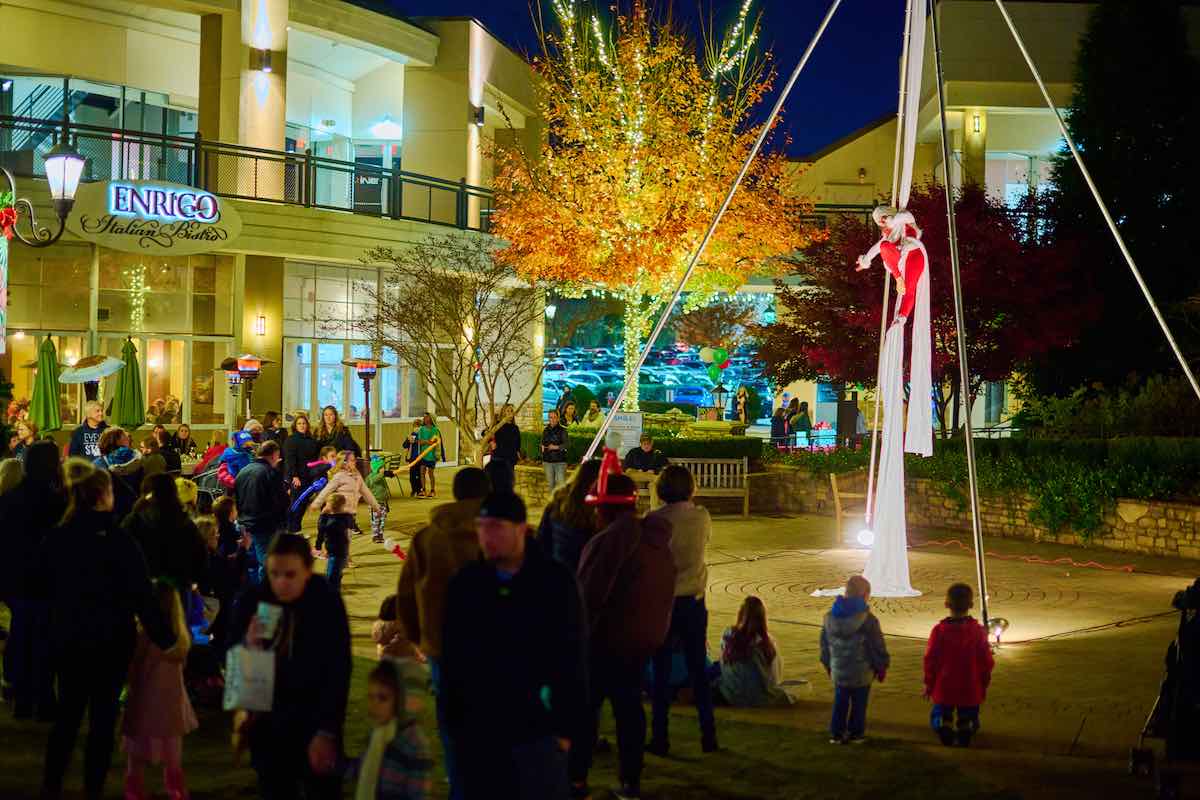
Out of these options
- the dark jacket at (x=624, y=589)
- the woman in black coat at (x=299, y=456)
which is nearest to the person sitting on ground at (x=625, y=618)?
the dark jacket at (x=624, y=589)

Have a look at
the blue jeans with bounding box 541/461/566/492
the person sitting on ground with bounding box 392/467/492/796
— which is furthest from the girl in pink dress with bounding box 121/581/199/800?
the blue jeans with bounding box 541/461/566/492

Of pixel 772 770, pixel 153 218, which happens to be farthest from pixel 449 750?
pixel 153 218

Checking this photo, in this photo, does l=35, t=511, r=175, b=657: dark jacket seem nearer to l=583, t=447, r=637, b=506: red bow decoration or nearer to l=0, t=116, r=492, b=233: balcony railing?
l=583, t=447, r=637, b=506: red bow decoration

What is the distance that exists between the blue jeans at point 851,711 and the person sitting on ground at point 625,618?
1728 millimetres

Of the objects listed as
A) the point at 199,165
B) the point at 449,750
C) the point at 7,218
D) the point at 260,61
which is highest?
the point at 260,61

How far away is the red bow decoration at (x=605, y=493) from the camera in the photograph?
24.3ft

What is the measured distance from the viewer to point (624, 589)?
277 inches

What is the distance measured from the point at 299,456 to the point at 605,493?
1002 cm

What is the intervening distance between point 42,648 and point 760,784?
4.43m

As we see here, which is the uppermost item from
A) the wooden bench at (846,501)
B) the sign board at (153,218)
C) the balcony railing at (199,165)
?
the balcony railing at (199,165)

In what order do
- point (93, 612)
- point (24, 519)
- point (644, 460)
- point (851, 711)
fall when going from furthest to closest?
1. point (644, 460)
2. point (24, 519)
3. point (851, 711)
4. point (93, 612)

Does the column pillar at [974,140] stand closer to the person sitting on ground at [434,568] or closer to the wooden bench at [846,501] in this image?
the wooden bench at [846,501]

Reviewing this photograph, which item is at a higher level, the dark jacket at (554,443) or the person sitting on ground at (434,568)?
the dark jacket at (554,443)

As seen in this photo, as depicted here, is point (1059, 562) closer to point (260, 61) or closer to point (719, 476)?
point (719, 476)
